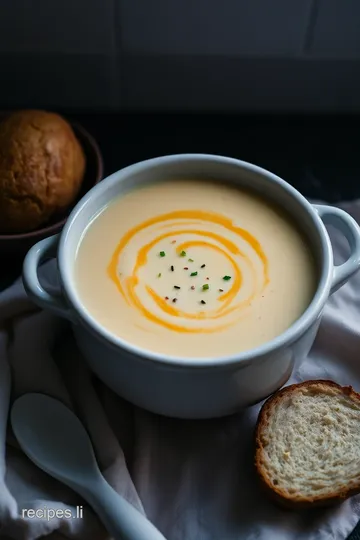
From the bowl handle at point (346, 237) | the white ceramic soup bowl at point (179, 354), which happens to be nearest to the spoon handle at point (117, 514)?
the white ceramic soup bowl at point (179, 354)

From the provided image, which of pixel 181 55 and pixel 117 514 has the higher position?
pixel 181 55

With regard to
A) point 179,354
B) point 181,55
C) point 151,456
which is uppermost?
point 181,55

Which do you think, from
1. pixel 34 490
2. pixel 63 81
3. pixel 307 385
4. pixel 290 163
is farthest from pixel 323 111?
pixel 34 490

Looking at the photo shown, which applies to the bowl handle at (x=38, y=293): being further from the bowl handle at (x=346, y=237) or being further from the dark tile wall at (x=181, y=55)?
the dark tile wall at (x=181, y=55)

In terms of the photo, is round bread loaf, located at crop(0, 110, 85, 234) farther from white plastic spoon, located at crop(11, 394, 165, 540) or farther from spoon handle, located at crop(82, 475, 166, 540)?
spoon handle, located at crop(82, 475, 166, 540)

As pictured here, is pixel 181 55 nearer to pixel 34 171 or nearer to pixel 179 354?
pixel 34 171

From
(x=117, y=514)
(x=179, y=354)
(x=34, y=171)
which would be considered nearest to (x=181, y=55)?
(x=34, y=171)

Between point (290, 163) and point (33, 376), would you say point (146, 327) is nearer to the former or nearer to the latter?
point (33, 376)

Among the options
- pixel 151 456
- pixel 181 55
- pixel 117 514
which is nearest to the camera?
pixel 117 514
